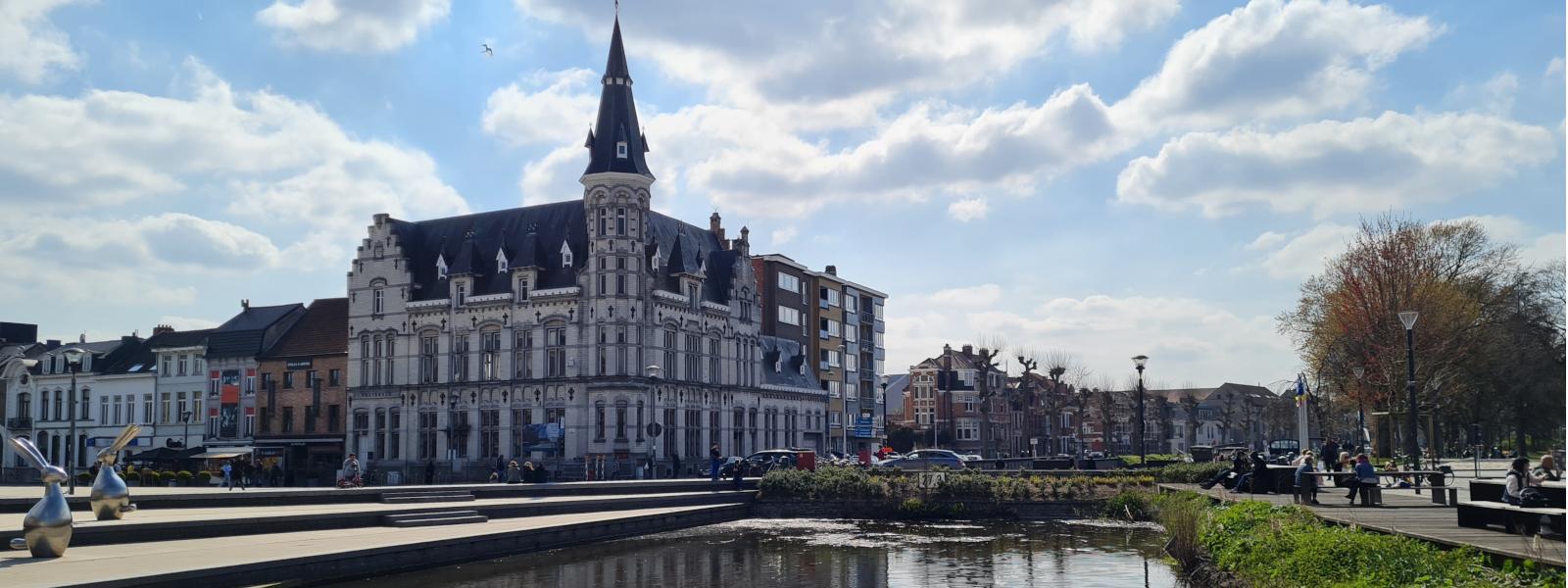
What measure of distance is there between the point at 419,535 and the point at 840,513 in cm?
1915

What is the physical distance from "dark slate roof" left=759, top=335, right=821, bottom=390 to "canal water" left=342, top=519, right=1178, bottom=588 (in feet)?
126

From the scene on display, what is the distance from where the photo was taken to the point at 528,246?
66500 mm

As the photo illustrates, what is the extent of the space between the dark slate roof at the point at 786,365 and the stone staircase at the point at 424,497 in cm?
3780

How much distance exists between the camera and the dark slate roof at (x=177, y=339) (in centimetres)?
7798

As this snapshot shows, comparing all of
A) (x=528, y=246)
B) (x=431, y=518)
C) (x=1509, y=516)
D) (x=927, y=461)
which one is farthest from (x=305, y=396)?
(x=1509, y=516)

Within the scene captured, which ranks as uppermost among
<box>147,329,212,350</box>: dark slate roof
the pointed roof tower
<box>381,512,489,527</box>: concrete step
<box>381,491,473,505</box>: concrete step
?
the pointed roof tower

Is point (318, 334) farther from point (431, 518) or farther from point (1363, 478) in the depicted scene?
point (1363, 478)

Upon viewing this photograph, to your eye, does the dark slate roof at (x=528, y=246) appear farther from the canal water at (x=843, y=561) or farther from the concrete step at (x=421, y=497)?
the canal water at (x=843, y=561)

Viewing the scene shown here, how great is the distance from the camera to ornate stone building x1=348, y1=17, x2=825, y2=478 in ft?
206

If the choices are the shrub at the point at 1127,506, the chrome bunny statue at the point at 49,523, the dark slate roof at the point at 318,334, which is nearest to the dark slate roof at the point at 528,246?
the dark slate roof at the point at 318,334

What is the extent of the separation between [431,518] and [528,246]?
3489 centimetres

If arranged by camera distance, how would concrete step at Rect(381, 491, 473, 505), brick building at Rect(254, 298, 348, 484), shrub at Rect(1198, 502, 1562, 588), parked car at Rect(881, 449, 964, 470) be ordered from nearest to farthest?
shrub at Rect(1198, 502, 1562, 588) < concrete step at Rect(381, 491, 473, 505) < parked car at Rect(881, 449, 964, 470) < brick building at Rect(254, 298, 348, 484)

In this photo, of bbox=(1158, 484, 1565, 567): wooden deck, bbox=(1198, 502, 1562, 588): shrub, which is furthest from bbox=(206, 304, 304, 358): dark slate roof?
bbox=(1198, 502, 1562, 588): shrub

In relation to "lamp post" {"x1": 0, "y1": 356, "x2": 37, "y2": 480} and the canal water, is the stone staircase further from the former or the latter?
"lamp post" {"x1": 0, "y1": 356, "x2": 37, "y2": 480}
